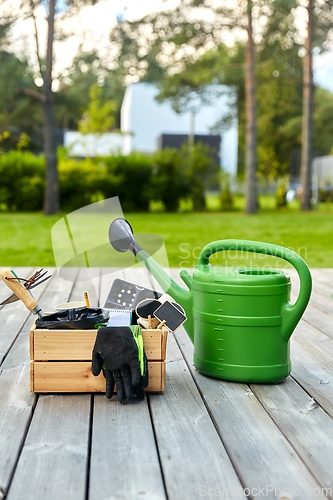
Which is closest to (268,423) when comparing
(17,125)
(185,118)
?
(17,125)

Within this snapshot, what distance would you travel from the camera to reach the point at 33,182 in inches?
502

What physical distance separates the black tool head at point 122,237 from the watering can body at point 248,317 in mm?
299

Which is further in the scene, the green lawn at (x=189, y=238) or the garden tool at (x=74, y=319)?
the green lawn at (x=189, y=238)

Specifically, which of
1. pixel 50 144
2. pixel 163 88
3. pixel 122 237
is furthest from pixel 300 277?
pixel 163 88

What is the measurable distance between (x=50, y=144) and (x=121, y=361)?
10.8 meters

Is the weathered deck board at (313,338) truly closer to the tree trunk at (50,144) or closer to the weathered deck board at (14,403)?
the weathered deck board at (14,403)

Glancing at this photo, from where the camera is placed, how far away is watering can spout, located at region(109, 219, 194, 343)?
2.06 metres

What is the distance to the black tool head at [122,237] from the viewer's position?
2064 mm

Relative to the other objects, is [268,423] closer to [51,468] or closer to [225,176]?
[51,468]

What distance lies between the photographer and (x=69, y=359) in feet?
5.89

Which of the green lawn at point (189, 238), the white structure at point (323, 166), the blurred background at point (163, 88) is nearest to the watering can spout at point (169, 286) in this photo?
the green lawn at point (189, 238)

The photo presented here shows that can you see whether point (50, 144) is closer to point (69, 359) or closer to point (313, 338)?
point (313, 338)

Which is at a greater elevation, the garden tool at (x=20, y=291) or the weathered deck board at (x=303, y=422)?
the garden tool at (x=20, y=291)

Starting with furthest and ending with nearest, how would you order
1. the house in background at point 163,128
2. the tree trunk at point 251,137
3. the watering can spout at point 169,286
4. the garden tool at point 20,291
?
the house in background at point 163,128
the tree trunk at point 251,137
the watering can spout at point 169,286
the garden tool at point 20,291
